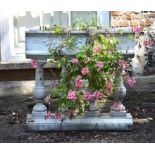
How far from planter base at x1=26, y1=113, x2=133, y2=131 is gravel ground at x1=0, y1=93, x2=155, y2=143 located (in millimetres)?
42

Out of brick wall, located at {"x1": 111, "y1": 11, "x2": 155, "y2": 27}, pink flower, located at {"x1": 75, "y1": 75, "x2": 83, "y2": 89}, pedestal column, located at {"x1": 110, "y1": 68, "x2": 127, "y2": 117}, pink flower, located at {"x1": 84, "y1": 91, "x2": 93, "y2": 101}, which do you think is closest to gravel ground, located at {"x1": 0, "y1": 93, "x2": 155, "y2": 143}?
pedestal column, located at {"x1": 110, "y1": 68, "x2": 127, "y2": 117}

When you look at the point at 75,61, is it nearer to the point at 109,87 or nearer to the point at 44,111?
the point at 109,87

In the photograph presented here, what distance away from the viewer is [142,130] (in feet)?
13.7

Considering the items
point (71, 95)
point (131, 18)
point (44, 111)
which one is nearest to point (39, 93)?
point (44, 111)

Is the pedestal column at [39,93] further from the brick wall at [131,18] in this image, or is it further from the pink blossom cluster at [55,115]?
the brick wall at [131,18]

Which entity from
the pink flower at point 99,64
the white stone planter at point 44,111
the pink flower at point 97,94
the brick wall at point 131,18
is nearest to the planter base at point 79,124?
the white stone planter at point 44,111

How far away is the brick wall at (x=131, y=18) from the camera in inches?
233

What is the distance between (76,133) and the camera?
4113 mm

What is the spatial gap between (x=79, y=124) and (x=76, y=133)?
8 centimetres

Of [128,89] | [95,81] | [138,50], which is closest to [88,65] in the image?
[95,81]

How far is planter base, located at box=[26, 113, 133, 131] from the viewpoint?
13.6ft

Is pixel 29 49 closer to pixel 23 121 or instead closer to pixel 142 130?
pixel 23 121

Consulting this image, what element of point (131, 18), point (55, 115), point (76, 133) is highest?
point (131, 18)
